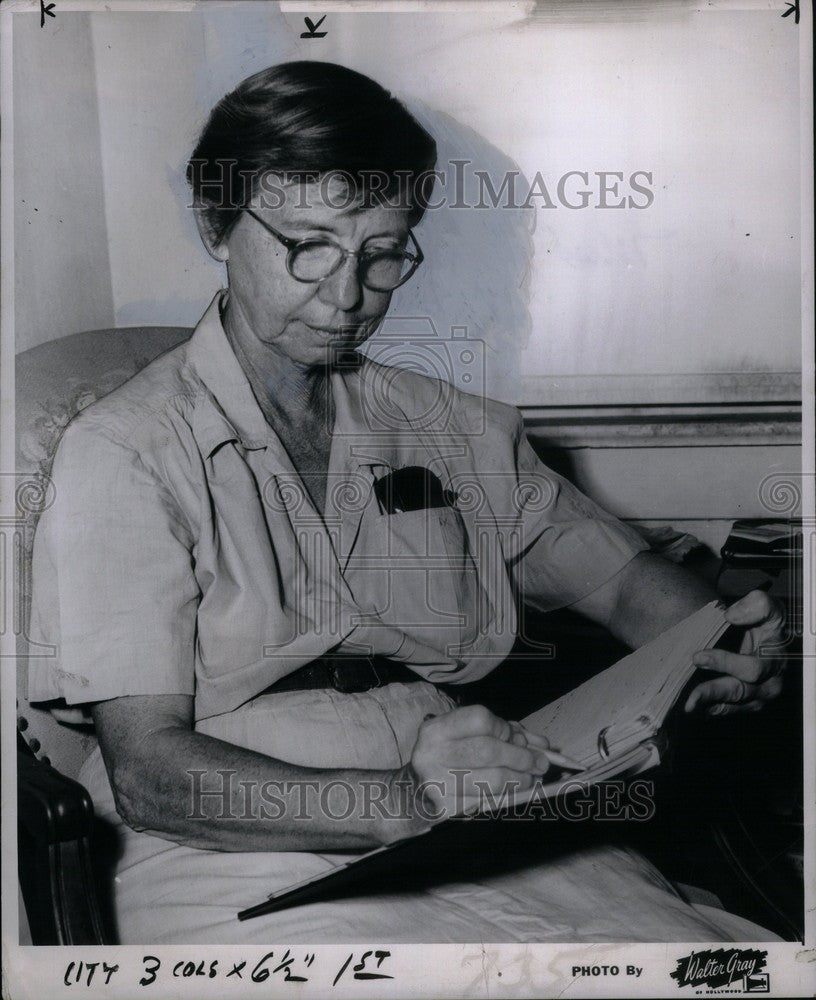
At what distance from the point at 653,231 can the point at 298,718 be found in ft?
2.98

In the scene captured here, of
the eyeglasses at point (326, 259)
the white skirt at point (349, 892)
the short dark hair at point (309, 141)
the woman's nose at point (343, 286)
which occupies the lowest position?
the white skirt at point (349, 892)

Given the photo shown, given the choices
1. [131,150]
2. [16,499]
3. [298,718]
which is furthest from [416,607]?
[131,150]


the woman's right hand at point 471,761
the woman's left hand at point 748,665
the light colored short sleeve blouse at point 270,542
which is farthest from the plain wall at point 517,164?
the woman's right hand at point 471,761

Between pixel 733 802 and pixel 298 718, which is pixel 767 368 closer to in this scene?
pixel 733 802

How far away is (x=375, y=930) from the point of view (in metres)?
1.46

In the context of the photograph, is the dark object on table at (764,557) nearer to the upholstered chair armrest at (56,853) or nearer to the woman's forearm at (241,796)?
the woman's forearm at (241,796)

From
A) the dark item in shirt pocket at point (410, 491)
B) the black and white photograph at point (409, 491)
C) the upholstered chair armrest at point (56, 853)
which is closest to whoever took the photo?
the upholstered chair armrest at point (56, 853)

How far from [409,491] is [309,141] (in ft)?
1.76

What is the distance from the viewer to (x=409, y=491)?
1584mm

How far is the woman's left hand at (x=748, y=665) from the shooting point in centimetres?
151

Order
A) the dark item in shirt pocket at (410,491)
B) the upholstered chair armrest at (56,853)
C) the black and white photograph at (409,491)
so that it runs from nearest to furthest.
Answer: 1. the upholstered chair armrest at (56,853)
2. the black and white photograph at (409,491)
3. the dark item in shirt pocket at (410,491)

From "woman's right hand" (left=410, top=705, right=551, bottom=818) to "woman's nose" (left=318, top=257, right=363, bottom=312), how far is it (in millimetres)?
630
